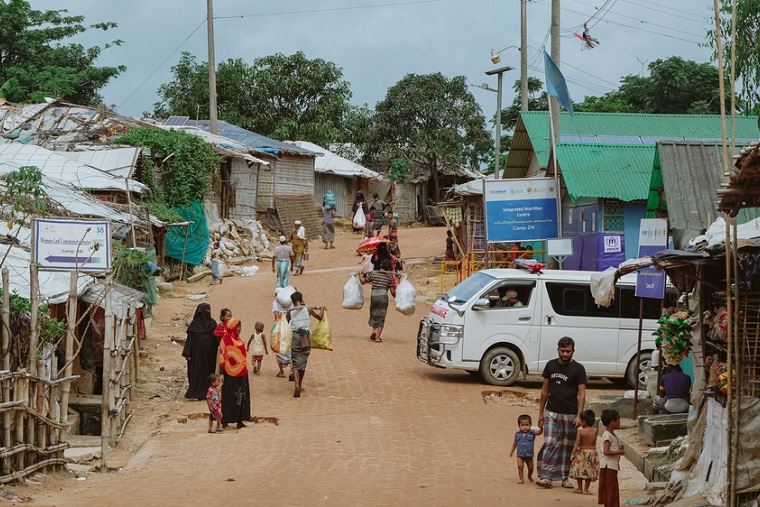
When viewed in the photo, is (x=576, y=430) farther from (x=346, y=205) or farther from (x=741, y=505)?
(x=346, y=205)

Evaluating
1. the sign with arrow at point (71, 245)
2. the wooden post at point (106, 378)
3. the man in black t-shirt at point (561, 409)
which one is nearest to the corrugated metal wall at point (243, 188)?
the wooden post at point (106, 378)

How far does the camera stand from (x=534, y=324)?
56.3 feet

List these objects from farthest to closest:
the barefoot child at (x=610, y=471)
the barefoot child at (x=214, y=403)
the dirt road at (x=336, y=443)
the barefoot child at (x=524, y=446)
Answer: the barefoot child at (x=214, y=403) < the barefoot child at (x=524, y=446) < the dirt road at (x=336, y=443) < the barefoot child at (x=610, y=471)

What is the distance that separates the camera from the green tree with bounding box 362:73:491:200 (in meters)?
47.1

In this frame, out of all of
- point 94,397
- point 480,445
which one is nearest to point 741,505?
point 480,445

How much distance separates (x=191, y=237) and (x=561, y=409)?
69.0ft

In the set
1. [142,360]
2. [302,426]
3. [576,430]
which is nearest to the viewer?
[576,430]

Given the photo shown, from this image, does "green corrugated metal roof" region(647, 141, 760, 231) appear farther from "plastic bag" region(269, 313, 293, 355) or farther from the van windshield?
"plastic bag" region(269, 313, 293, 355)

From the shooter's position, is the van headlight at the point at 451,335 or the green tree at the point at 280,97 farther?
the green tree at the point at 280,97

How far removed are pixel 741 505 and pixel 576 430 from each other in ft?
7.72

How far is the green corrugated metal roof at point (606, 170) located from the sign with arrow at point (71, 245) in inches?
493

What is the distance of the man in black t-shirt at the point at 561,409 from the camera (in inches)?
403

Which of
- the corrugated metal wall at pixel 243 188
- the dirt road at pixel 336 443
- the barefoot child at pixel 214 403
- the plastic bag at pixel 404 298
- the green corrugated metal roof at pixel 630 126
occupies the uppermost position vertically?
the green corrugated metal roof at pixel 630 126

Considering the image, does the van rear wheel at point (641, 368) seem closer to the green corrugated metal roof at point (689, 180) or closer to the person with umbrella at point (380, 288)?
the green corrugated metal roof at point (689, 180)
